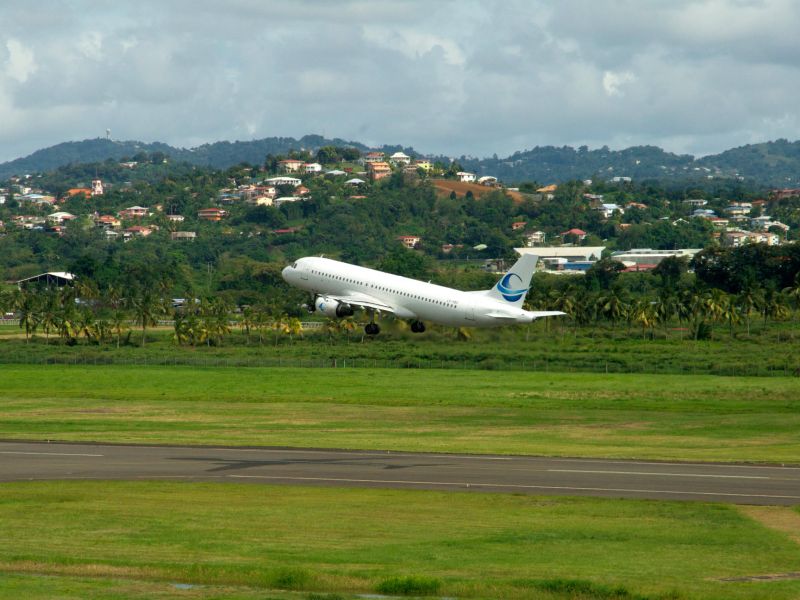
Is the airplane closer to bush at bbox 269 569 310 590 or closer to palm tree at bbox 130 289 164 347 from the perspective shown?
palm tree at bbox 130 289 164 347

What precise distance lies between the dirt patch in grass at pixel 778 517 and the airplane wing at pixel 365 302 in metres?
61.1

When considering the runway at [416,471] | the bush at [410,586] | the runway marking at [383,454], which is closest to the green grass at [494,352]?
the runway marking at [383,454]

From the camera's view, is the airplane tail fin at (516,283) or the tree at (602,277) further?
the tree at (602,277)

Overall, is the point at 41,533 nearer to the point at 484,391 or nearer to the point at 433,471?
the point at 433,471

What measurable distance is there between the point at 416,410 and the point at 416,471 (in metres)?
26.1

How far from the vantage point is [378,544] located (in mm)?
29938

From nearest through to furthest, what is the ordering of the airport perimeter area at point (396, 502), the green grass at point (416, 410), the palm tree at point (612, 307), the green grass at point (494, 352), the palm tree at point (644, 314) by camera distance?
1. the airport perimeter area at point (396, 502)
2. the green grass at point (416, 410)
3. the green grass at point (494, 352)
4. the palm tree at point (644, 314)
5. the palm tree at point (612, 307)

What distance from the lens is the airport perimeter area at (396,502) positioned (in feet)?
86.9

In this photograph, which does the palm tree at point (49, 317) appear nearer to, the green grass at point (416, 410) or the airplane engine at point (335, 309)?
the green grass at point (416, 410)

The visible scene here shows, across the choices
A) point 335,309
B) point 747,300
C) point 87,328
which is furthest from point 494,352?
point 747,300

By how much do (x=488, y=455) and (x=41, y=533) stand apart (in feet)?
62.5

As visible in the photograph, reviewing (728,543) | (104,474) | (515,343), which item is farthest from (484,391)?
(728,543)

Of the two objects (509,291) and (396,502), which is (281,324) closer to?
(509,291)

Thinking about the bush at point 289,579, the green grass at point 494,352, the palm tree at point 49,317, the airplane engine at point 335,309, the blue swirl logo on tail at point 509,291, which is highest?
the blue swirl logo on tail at point 509,291
